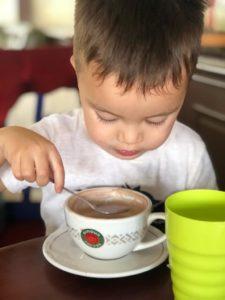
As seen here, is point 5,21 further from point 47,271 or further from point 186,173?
point 47,271

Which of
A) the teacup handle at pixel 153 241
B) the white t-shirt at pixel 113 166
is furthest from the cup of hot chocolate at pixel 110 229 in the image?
the white t-shirt at pixel 113 166

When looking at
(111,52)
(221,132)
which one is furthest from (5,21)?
(111,52)

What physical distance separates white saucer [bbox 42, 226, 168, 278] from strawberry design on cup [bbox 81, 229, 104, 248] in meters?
0.03

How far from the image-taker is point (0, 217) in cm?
189

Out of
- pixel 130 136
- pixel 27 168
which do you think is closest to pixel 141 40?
pixel 130 136

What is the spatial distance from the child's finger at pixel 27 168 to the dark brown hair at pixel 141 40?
7.3 inches

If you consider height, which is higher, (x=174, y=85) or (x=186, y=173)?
(x=174, y=85)

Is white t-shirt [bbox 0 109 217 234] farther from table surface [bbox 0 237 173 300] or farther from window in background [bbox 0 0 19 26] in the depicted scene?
window in background [bbox 0 0 19 26]

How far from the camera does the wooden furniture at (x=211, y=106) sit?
2.08 m

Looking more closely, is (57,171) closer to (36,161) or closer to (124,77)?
(36,161)

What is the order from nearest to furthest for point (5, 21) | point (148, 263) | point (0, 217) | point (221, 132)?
point (148, 263), point (0, 217), point (221, 132), point (5, 21)

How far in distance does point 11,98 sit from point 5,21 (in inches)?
114

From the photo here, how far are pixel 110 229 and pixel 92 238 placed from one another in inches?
1.2

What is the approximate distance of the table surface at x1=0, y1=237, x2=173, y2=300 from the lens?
649mm
